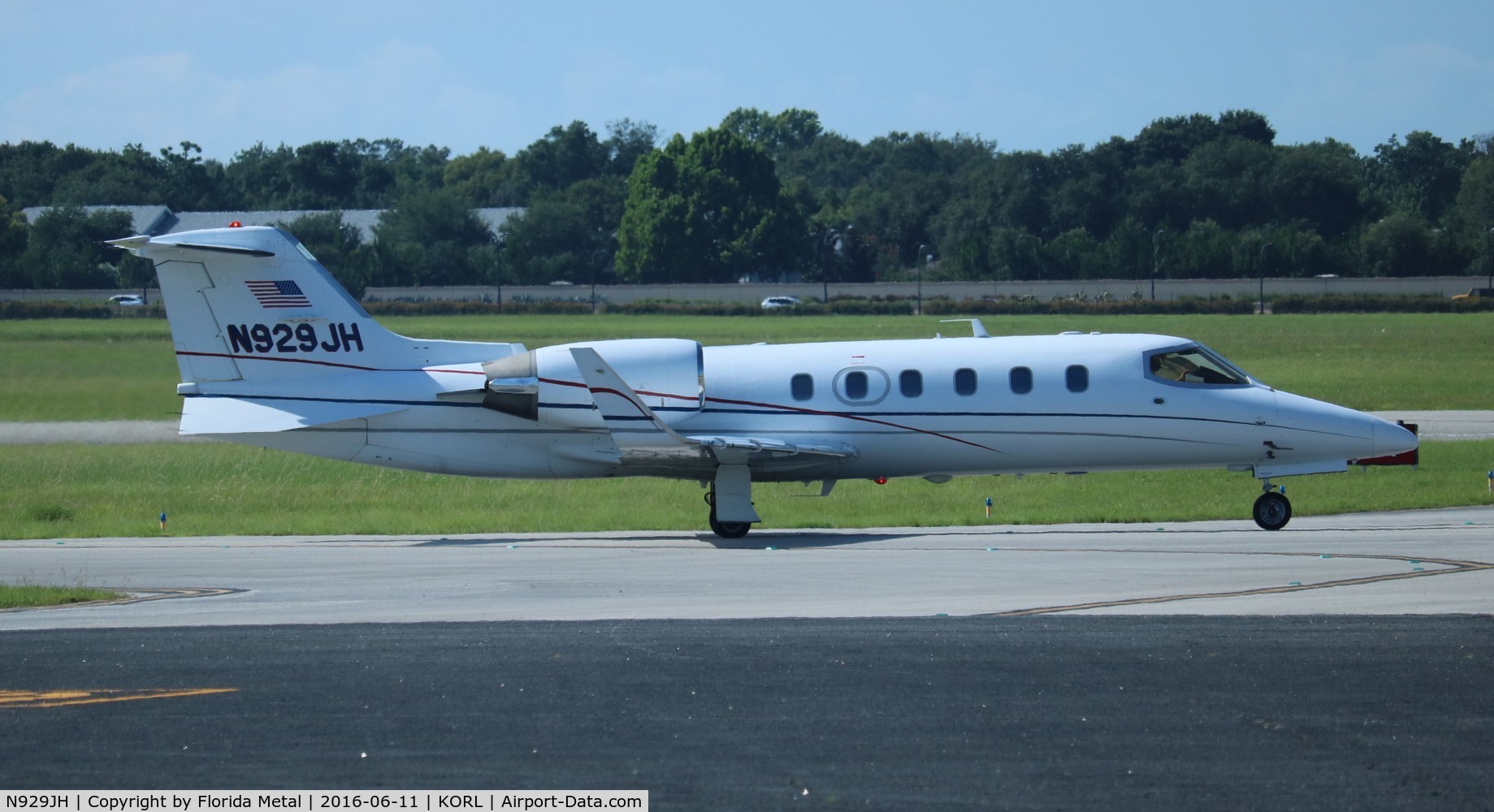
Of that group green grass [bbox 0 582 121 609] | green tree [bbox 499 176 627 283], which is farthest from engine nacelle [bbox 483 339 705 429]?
green tree [bbox 499 176 627 283]

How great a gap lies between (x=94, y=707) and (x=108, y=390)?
2966 centimetres

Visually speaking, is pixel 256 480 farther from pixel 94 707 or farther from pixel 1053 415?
pixel 94 707

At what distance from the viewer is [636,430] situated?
21.1m

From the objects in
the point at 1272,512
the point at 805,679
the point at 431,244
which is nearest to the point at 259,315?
the point at 805,679

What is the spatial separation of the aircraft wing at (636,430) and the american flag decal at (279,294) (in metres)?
4.46

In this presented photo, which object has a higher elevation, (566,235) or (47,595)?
(566,235)

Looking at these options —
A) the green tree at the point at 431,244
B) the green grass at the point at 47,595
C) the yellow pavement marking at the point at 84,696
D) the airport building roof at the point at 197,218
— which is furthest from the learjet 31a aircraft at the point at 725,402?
the green tree at the point at 431,244

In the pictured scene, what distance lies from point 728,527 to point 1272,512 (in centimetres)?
768

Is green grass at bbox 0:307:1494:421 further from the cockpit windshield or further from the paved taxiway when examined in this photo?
the cockpit windshield

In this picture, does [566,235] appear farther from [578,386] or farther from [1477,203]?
[578,386]

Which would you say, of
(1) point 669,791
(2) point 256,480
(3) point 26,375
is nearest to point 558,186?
(3) point 26,375

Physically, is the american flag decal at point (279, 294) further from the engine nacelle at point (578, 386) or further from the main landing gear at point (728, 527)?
the main landing gear at point (728, 527)

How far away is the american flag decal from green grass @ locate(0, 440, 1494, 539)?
3.88 meters

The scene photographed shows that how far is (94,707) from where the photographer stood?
1141 centimetres
